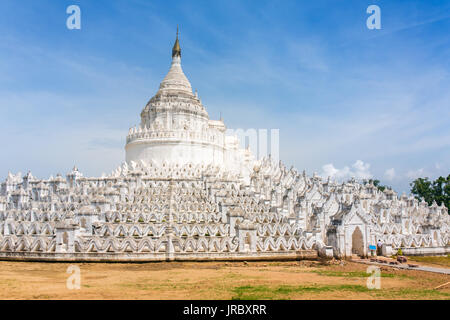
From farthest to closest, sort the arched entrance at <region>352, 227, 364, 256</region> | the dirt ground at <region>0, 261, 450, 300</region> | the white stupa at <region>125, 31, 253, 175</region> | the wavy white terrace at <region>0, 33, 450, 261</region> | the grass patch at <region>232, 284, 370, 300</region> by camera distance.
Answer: the white stupa at <region>125, 31, 253, 175</region> → the arched entrance at <region>352, 227, 364, 256</region> → the wavy white terrace at <region>0, 33, 450, 261</region> → the dirt ground at <region>0, 261, 450, 300</region> → the grass patch at <region>232, 284, 370, 300</region>

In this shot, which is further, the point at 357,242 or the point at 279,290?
the point at 357,242

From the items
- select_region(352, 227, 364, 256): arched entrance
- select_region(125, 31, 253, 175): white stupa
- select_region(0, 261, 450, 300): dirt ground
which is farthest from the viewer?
select_region(125, 31, 253, 175): white stupa

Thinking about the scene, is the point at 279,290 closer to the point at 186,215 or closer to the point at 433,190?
the point at 186,215

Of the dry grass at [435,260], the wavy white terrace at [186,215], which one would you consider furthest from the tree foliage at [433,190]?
the dry grass at [435,260]

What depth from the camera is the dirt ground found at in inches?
572

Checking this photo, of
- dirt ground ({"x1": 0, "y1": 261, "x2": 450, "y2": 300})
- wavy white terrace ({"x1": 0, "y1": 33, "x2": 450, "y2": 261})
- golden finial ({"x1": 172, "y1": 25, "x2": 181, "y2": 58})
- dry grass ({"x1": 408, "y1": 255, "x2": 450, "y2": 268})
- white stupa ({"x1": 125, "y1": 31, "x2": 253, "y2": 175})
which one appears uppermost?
golden finial ({"x1": 172, "y1": 25, "x2": 181, "y2": 58})

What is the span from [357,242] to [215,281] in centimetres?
1430

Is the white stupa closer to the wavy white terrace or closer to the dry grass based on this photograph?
the wavy white terrace

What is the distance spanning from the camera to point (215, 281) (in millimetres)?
17734

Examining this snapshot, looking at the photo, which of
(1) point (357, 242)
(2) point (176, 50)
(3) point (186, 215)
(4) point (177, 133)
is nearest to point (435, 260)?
(1) point (357, 242)

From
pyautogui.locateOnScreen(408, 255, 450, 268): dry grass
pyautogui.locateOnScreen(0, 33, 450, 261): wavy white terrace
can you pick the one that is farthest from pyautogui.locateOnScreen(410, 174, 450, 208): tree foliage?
pyautogui.locateOnScreen(408, 255, 450, 268): dry grass

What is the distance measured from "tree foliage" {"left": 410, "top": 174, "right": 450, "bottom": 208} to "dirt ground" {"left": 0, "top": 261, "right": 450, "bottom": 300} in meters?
54.4

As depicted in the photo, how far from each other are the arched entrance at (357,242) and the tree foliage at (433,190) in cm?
4877

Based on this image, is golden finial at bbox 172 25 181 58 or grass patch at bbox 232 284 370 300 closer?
grass patch at bbox 232 284 370 300
